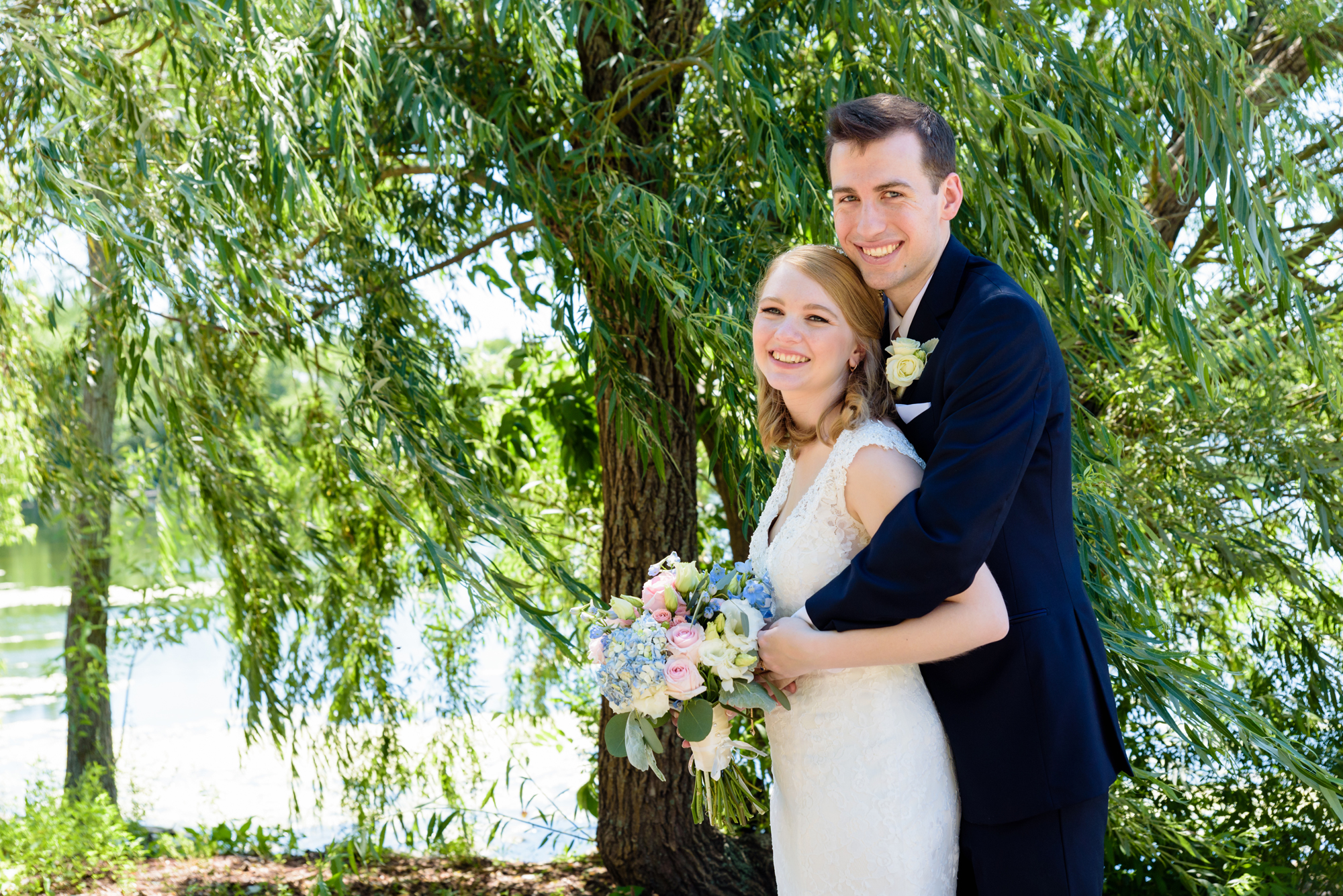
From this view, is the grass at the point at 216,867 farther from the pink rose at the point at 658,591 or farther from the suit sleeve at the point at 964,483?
the suit sleeve at the point at 964,483

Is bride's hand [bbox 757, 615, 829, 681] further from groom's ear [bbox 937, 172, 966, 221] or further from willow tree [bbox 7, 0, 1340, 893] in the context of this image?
willow tree [bbox 7, 0, 1340, 893]

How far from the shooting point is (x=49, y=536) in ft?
63.4

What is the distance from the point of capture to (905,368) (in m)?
1.67

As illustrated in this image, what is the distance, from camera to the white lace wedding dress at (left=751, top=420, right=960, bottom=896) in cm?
163

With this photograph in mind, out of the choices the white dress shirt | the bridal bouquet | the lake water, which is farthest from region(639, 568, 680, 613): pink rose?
the lake water

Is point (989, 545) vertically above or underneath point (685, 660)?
above

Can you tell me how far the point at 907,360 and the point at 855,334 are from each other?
0.15 meters

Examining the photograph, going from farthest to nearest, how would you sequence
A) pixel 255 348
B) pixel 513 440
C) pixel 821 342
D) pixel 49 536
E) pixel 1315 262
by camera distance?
pixel 49 536 < pixel 513 440 < pixel 1315 262 < pixel 255 348 < pixel 821 342

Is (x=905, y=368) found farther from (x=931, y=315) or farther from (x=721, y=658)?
(x=721, y=658)

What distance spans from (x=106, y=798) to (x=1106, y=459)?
4564 millimetres

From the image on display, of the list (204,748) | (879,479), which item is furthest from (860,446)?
(204,748)

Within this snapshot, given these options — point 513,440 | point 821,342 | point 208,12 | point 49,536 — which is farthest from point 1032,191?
point 49,536

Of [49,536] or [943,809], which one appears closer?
[943,809]

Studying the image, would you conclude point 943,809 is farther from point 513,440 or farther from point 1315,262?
point 1315,262
